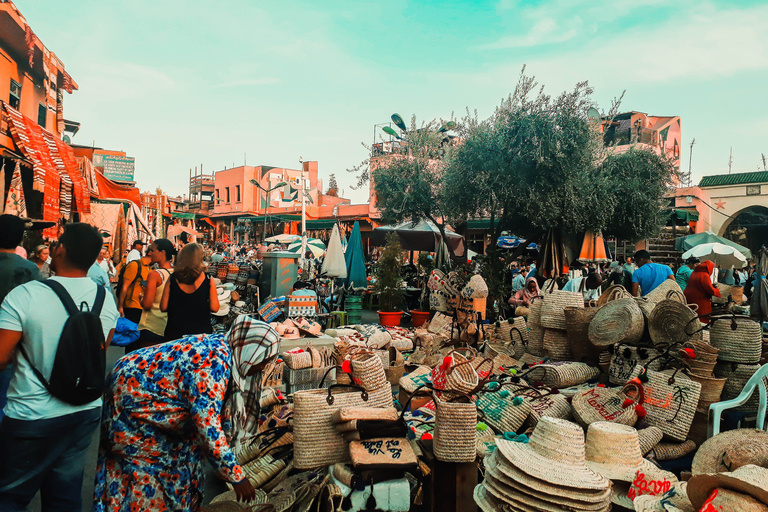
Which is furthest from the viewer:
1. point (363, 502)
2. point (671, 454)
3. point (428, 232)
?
point (428, 232)

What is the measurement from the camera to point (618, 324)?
4.23m

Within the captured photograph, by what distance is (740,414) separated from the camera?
11.0 feet

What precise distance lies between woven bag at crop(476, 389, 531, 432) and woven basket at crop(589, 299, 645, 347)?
3.40ft

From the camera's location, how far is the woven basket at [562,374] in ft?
13.8

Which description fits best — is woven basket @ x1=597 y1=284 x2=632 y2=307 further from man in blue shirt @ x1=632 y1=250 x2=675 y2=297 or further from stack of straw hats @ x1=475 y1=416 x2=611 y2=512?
stack of straw hats @ x1=475 y1=416 x2=611 y2=512

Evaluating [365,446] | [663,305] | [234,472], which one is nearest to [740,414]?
[663,305]

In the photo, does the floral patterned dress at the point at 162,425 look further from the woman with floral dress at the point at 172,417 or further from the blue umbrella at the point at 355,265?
the blue umbrella at the point at 355,265

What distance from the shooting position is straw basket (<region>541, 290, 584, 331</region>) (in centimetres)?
495

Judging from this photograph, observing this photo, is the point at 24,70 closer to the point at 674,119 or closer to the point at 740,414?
the point at 740,414

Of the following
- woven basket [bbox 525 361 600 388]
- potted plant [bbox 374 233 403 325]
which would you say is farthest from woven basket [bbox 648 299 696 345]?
potted plant [bbox 374 233 403 325]

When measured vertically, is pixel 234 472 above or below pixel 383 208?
below

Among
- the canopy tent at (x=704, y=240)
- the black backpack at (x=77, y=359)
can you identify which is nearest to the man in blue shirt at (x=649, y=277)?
the black backpack at (x=77, y=359)

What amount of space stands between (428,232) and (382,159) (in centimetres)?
277

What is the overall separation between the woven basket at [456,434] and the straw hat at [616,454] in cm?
72
